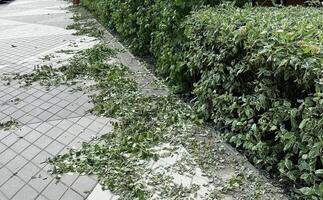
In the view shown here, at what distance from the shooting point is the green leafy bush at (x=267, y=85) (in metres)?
2.36

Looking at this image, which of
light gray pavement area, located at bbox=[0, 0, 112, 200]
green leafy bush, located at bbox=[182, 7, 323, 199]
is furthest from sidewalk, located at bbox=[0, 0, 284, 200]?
green leafy bush, located at bbox=[182, 7, 323, 199]

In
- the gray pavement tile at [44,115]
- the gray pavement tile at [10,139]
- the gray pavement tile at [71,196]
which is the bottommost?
the gray pavement tile at [44,115]

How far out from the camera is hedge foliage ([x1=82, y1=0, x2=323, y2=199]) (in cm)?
238

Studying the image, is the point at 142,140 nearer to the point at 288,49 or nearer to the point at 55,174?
the point at 55,174

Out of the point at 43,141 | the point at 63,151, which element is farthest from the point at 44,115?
the point at 63,151

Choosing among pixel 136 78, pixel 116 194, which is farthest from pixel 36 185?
pixel 136 78

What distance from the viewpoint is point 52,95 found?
5.23 m

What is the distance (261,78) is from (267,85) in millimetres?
116

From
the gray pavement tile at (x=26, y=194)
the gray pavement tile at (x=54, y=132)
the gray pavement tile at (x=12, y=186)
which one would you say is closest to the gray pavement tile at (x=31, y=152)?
the gray pavement tile at (x=54, y=132)

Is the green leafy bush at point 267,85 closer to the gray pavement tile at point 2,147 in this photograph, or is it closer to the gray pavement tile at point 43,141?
the gray pavement tile at point 43,141

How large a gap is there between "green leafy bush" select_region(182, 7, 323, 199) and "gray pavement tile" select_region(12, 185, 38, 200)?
173 cm

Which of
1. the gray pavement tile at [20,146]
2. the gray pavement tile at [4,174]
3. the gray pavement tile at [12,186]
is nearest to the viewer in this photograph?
the gray pavement tile at [12,186]

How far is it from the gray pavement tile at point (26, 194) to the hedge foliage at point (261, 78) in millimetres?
1720

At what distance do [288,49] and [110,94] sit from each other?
9.47ft
